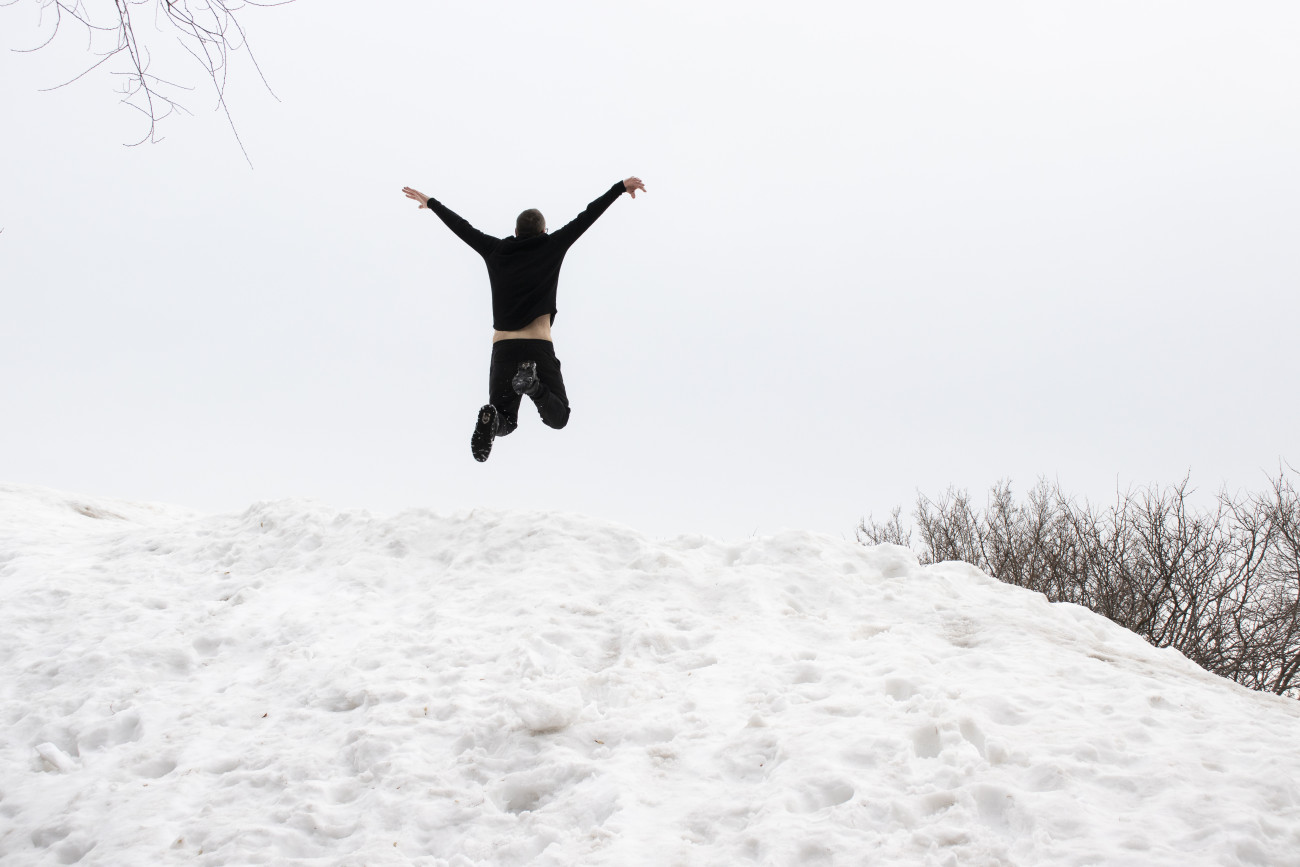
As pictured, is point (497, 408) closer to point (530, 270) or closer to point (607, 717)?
point (530, 270)

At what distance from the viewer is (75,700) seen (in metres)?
4.63

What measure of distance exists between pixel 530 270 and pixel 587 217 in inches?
26.2

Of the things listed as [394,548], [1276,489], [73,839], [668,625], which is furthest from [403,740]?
[1276,489]

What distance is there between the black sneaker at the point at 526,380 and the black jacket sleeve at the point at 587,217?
113 cm

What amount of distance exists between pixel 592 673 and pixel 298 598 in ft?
8.80

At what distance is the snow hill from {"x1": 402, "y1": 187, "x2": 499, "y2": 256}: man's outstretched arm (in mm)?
2592

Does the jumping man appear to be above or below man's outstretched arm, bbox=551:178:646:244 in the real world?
below

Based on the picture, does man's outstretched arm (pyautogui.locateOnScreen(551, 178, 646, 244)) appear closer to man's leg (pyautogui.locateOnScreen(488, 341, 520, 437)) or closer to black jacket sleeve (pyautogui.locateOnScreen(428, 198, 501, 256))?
black jacket sleeve (pyautogui.locateOnScreen(428, 198, 501, 256))

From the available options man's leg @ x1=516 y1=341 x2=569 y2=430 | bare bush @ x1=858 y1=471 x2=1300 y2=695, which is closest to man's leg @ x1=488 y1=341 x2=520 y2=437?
man's leg @ x1=516 y1=341 x2=569 y2=430

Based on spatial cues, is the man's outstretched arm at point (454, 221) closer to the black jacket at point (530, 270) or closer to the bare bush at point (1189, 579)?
the black jacket at point (530, 270)

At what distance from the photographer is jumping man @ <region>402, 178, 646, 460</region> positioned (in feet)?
22.2

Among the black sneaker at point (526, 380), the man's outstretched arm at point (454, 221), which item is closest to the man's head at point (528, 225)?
the man's outstretched arm at point (454, 221)

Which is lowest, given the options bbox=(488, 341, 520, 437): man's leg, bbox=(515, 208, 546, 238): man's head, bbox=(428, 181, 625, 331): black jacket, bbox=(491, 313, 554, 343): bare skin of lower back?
bbox=(488, 341, 520, 437): man's leg

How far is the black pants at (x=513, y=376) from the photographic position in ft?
22.3
